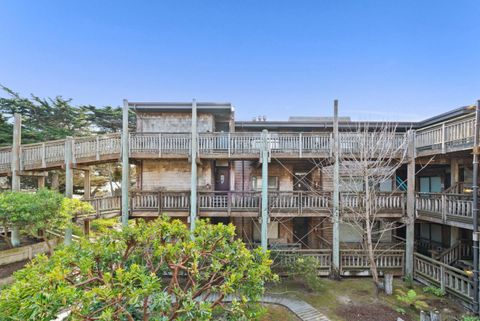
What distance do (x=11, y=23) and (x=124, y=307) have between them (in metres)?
27.2

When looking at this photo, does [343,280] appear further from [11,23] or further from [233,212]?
[11,23]

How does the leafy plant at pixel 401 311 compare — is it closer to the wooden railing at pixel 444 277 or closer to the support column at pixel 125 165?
the wooden railing at pixel 444 277

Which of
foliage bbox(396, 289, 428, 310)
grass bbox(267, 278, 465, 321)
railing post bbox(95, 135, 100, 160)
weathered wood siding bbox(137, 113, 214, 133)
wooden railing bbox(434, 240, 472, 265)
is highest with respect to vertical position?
weathered wood siding bbox(137, 113, 214, 133)

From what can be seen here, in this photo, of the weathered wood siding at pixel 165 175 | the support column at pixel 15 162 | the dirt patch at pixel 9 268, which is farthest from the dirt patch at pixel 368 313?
the support column at pixel 15 162

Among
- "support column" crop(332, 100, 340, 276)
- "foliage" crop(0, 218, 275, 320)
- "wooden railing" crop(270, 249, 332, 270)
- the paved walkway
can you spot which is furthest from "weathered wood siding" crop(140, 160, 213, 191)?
"support column" crop(332, 100, 340, 276)

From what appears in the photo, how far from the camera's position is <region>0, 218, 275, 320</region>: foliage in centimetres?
368

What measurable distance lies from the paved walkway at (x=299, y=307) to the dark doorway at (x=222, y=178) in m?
7.52

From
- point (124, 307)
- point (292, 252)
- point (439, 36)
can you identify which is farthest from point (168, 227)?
point (439, 36)

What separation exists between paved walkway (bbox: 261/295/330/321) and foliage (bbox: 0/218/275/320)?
3530mm

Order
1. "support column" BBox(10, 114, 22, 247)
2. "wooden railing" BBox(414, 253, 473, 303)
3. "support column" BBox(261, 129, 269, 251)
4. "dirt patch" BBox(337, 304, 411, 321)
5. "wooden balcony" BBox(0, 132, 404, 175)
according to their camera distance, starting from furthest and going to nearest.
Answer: "support column" BBox(10, 114, 22, 247)
"wooden balcony" BBox(0, 132, 404, 175)
"support column" BBox(261, 129, 269, 251)
"wooden railing" BBox(414, 253, 473, 303)
"dirt patch" BBox(337, 304, 411, 321)

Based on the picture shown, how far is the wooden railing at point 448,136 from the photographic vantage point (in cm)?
931

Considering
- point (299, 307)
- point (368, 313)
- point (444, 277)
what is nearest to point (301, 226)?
point (299, 307)

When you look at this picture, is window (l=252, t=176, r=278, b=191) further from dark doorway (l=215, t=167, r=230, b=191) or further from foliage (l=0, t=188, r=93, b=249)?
foliage (l=0, t=188, r=93, b=249)

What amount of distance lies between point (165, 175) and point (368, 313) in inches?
502
